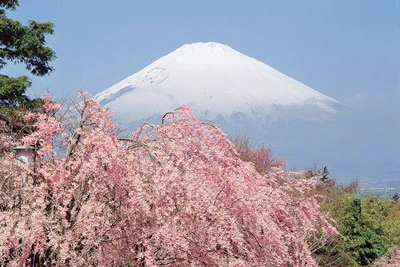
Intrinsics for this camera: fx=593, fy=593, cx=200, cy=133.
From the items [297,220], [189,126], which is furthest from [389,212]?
[189,126]

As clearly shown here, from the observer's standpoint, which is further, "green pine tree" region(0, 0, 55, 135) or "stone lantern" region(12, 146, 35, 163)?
"green pine tree" region(0, 0, 55, 135)

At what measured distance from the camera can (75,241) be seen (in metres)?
6.27

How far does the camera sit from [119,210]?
644 centimetres

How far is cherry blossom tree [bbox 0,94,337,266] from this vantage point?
6.20m

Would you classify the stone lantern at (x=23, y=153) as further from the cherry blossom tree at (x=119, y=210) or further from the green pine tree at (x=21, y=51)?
the green pine tree at (x=21, y=51)

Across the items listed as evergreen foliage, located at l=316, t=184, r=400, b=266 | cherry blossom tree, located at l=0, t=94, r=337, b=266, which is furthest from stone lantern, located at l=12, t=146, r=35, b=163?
evergreen foliage, located at l=316, t=184, r=400, b=266

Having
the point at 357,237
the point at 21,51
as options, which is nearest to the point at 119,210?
the point at 357,237

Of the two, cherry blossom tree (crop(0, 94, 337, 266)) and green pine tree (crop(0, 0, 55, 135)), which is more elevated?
green pine tree (crop(0, 0, 55, 135))

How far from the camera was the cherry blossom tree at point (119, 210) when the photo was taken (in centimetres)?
620

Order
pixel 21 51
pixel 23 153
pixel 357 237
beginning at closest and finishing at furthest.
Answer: pixel 23 153 → pixel 357 237 → pixel 21 51

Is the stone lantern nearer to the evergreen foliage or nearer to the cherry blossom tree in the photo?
the cherry blossom tree

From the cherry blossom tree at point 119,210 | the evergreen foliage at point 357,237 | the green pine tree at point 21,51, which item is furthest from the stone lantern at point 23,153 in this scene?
the green pine tree at point 21,51

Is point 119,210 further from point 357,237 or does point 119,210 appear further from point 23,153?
point 357,237

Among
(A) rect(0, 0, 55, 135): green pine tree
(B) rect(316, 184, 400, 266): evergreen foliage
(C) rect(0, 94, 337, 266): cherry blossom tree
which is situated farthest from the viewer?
(A) rect(0, 0, 55, 135): green pine tree
